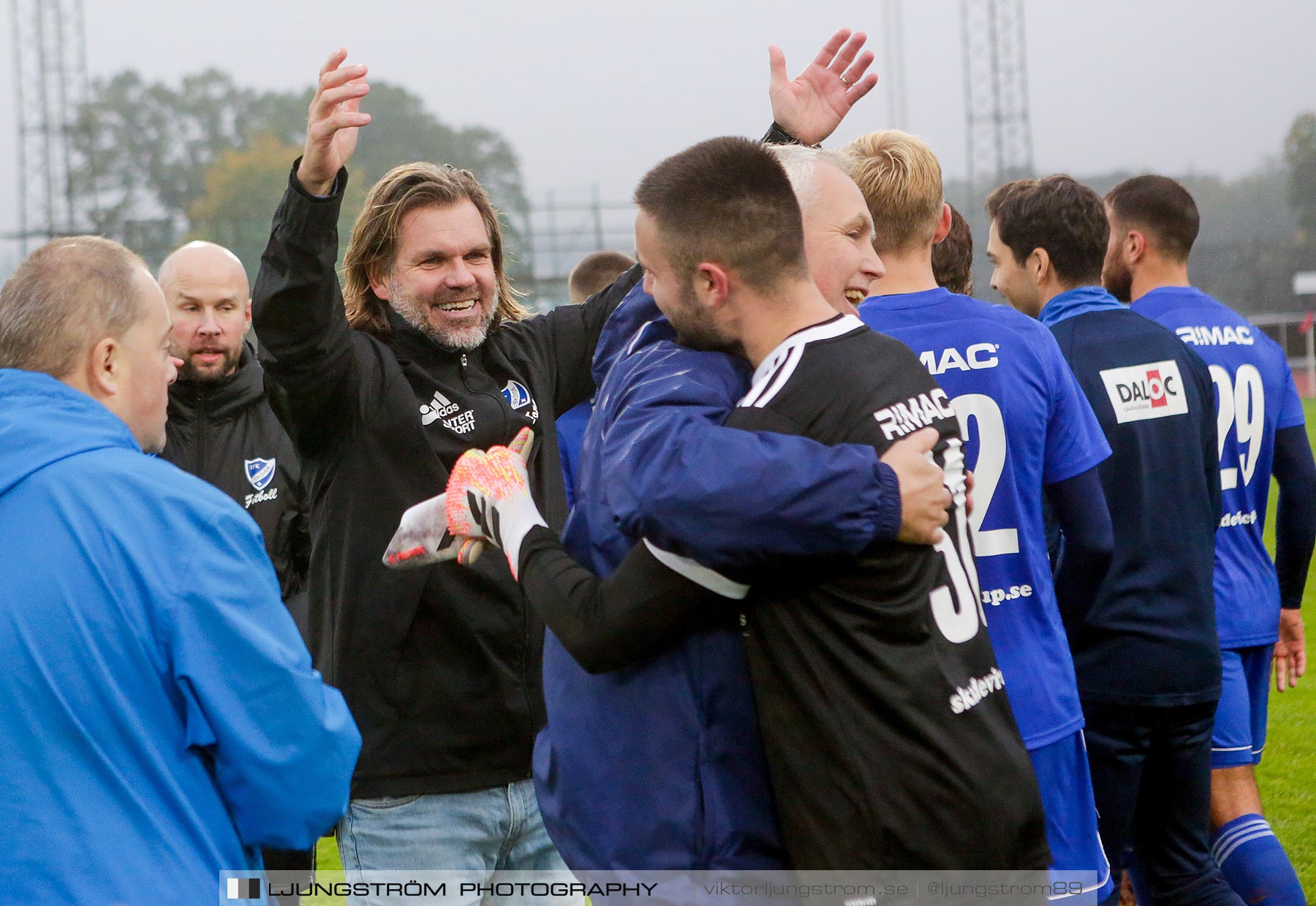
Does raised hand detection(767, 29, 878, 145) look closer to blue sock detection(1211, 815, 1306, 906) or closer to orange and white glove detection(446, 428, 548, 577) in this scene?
orange and white glove detection(446, 428, 548, 577)

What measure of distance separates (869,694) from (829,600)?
0.14 m

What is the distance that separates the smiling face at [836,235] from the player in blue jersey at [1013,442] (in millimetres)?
691

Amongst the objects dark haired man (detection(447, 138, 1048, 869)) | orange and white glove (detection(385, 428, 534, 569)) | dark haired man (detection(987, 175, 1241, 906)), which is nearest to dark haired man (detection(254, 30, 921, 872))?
orange and white glove (detection(385, 428, 534, 569))

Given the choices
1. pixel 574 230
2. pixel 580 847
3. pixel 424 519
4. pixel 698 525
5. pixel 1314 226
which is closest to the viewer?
pixel 698 525

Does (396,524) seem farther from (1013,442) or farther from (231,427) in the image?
(231,427)

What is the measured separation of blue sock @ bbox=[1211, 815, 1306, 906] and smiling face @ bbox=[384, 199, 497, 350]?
290cm

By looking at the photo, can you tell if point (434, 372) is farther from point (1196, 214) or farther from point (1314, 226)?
point (1314, 226)

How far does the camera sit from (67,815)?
177 cm

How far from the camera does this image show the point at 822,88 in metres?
2.94

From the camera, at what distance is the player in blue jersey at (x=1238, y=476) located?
399 centimetres

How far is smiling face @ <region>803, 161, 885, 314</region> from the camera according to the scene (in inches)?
85.0

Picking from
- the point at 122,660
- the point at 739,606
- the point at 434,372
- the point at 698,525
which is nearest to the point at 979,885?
the point at 739,606

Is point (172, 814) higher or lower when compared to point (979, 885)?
higher

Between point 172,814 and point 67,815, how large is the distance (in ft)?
0.48
